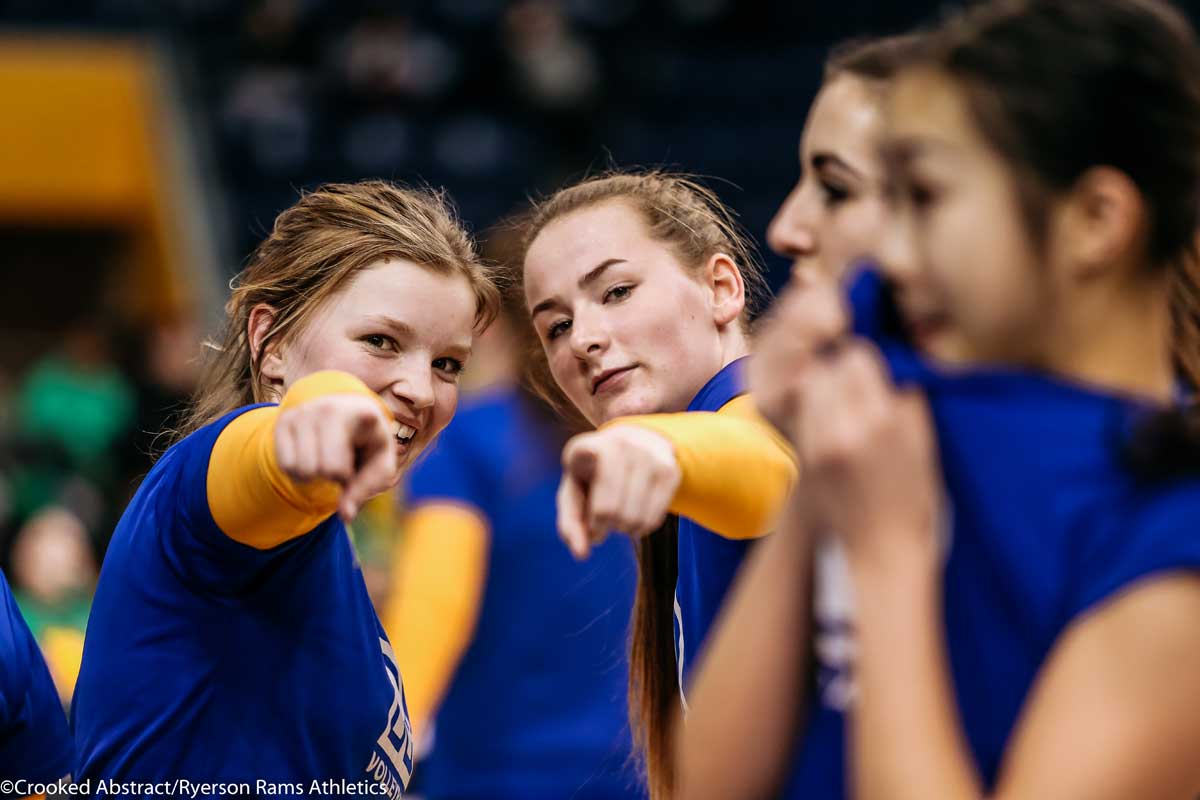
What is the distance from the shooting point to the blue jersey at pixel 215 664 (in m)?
1.82

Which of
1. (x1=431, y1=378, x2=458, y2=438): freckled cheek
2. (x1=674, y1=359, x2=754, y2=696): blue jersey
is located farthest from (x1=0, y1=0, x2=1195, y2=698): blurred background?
(x1=674, y1=359, x2=754, y2=696): blue jersey

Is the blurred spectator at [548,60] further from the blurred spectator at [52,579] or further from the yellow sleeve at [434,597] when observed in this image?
the yellow sleeve at [434,597]

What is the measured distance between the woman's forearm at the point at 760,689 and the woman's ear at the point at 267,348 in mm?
942

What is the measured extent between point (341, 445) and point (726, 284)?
3.28 ft

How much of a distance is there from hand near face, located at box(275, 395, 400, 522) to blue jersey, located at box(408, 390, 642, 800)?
2124mm

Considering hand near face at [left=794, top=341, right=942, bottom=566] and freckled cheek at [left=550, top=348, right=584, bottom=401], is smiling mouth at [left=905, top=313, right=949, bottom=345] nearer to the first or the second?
hand near face at [left=794, top=341, right=942, bottom=566]

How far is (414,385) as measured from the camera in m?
1.92

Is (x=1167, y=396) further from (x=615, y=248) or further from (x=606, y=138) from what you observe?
(x=606, y=138)

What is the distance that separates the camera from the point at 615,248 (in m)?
2.12

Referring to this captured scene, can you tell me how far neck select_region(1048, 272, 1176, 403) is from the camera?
3.90 feet

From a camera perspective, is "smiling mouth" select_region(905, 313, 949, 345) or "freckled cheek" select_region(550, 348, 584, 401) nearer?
"smiling mouth" select_region(905, 313, 949, 345)

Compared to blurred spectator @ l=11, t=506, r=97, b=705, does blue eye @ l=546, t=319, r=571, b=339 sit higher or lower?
higher

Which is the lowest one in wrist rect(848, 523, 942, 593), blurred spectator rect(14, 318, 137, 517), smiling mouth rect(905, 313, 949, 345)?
blurred spectator rect(14, 318, 137, 517)

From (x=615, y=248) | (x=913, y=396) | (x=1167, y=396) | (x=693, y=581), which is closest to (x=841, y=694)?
(x=913, y=396)
